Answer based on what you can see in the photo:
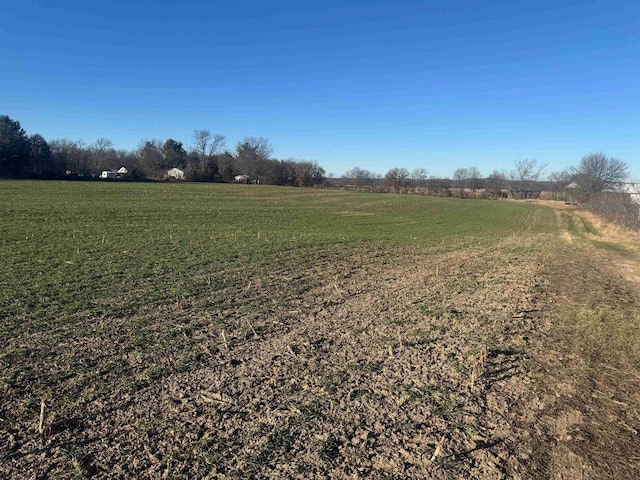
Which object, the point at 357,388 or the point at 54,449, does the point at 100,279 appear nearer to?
the point at 54,449

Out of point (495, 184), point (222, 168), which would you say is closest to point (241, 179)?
point (222, 168)

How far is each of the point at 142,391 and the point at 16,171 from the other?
3563 inches

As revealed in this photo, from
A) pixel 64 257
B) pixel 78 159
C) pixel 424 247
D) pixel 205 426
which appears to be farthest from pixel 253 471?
pixel 78 159

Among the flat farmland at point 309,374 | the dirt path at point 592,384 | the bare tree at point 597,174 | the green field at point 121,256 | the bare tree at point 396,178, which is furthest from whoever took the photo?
the bare tree at point 396,178

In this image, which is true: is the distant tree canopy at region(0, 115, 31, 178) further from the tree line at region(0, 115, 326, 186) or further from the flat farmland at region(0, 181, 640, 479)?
the flat farmland at region(0, 181, 640, 479)

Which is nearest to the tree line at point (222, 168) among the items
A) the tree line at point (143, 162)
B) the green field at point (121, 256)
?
the tree line at point (143, 162)

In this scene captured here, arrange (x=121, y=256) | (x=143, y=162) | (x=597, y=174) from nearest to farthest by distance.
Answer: (x=121, y=256) < (x=597, y=174) < (x=143, y=162)

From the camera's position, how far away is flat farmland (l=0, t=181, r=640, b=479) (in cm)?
347

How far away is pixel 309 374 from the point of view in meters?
4.98

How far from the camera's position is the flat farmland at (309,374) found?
3475mm

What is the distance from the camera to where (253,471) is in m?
3.26

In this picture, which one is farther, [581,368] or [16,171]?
[16,171]

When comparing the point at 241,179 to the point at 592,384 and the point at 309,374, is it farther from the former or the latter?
the point at 592,384

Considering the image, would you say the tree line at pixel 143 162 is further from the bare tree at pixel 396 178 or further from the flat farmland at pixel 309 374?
the flat farmland at pixel 309 374
